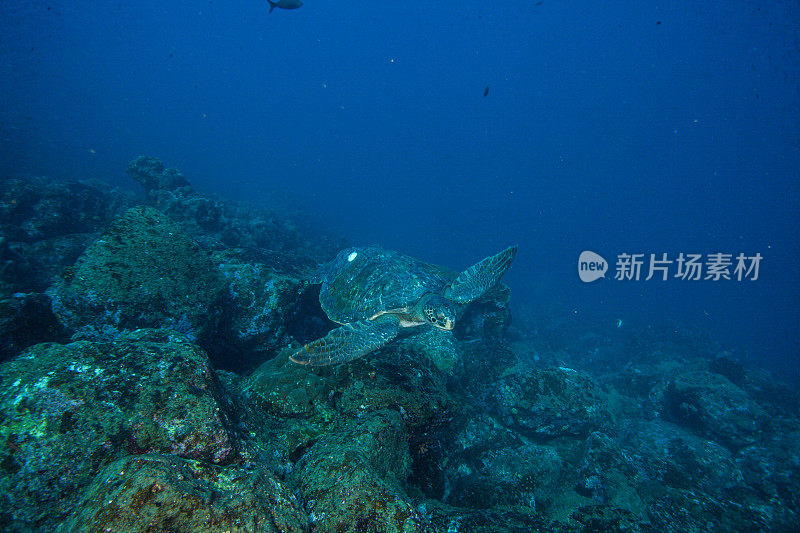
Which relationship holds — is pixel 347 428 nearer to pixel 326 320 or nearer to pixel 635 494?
pixel 326 320

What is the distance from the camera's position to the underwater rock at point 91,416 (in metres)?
2.03

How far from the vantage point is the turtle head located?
222 inches

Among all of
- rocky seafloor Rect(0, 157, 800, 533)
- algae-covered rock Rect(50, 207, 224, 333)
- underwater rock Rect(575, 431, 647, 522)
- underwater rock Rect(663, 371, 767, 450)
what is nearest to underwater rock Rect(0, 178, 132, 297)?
rocky seafloor Rect(0, 157, 800, 533)

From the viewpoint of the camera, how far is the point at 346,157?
12438 centimetres

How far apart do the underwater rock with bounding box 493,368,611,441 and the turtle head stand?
259 centimetres

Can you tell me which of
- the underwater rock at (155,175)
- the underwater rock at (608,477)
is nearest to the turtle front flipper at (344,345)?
the underwater rock at (608,477)

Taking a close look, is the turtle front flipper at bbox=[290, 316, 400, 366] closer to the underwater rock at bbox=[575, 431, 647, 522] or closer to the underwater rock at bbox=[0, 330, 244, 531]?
the underwater rock at bbox=[0, 330, 244, 531]

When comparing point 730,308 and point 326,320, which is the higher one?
point 730,308

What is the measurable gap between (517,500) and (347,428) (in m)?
3.05

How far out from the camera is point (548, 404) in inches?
261

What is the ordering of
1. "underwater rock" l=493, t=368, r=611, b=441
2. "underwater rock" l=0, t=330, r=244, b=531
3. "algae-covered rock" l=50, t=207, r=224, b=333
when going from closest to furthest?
1. "underwater rock" l=0, t=330, r=244, b=531
2. "algae-covered rock" l=50, t=207, r=224, b=333
3. "underwater rock" l=493, t=368, r=611, b=441

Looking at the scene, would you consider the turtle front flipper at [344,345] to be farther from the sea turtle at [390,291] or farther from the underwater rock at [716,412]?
the underwater rock at [716,412]

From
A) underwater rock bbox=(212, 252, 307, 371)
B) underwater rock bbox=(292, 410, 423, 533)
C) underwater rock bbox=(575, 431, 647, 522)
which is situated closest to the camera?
underwater rock bbox=(292, 410, 423, 533)

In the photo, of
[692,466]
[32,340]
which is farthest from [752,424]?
[32,340]
